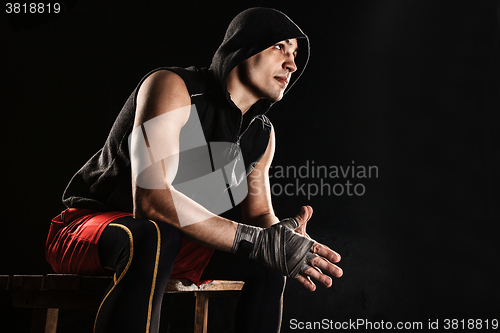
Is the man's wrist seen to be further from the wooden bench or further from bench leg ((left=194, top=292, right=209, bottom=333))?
bench leg ((left=194, top=292, right=209, bottom=333))

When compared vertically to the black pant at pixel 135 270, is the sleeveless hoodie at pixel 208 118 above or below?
above

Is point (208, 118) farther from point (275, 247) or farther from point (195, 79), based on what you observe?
point (275, 247)

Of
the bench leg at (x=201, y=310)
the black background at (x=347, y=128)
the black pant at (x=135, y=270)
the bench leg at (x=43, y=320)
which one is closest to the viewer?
the black pant at (x=135, y=270)

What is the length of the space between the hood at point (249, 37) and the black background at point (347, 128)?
1059 mm

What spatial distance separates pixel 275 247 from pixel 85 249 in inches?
15.1

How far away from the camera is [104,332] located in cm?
67

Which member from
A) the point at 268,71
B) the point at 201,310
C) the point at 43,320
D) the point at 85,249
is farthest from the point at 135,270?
the point at 201,310

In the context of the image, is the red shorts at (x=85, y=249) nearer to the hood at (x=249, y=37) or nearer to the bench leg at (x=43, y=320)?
the bench leg at (x=43, y=320)

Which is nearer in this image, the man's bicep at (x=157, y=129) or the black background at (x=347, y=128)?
the man's bicep at (x=157, y=129)

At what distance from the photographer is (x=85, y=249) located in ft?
2.73

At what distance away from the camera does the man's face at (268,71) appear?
3.49 feet

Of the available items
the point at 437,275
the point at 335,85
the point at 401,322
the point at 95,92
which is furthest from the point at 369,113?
the point at 95,92

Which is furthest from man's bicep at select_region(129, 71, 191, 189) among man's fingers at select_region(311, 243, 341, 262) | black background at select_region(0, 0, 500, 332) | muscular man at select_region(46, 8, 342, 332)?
black background at select_region(0, 0, 500, 332)

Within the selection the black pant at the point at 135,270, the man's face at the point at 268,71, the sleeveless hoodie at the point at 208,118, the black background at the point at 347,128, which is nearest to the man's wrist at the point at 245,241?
the black pant at the point at 135,270
